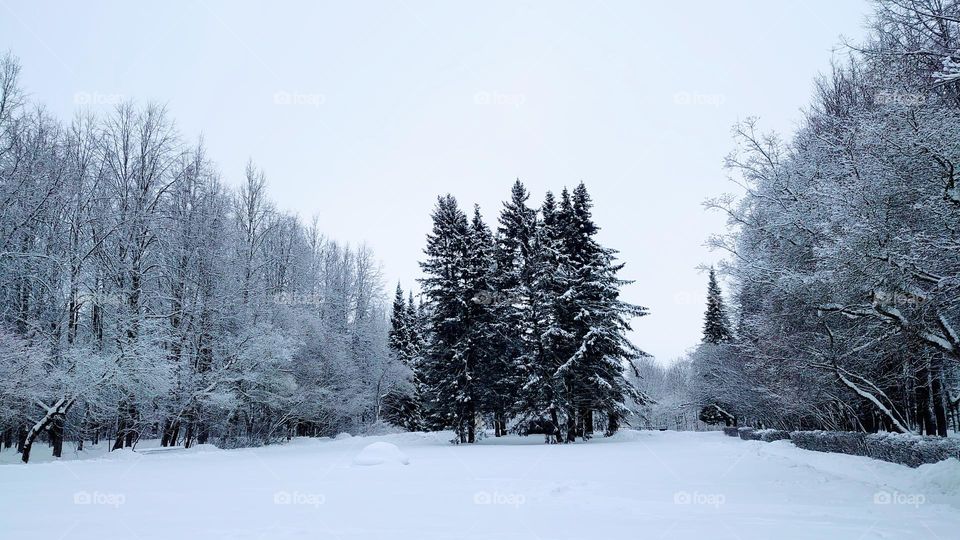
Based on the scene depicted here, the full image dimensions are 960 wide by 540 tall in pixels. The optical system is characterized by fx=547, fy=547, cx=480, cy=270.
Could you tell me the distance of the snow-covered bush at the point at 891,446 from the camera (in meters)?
11.2

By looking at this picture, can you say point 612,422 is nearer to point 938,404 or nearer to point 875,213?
point 938,404

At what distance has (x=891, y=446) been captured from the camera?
13383 millimetres

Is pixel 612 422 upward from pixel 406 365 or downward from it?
downward

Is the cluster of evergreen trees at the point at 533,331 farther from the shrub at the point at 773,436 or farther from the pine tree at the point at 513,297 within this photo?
the shrub at the point at 773,436

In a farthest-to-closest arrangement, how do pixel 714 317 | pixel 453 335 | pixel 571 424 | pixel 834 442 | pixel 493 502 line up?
1. pixel 714 317
2. pixel 453 335
3. pixel 571 424
4. pixel 834 442
5. pixel 493 502

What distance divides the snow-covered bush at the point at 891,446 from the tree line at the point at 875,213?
1904mm

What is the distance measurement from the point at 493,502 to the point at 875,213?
8044mm

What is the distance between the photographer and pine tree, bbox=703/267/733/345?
2067 inches

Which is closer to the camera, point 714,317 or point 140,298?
point 140,298

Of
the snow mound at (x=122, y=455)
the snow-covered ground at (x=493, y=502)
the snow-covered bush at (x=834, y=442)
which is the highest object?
the snow-covered ground at (x=493, y=502)

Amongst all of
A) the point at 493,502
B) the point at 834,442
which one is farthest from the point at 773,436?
the point at 493,502

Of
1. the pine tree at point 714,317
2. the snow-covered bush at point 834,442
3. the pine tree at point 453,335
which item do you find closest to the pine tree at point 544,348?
the pine tree at point 453,335

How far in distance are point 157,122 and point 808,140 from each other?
80.1 ft

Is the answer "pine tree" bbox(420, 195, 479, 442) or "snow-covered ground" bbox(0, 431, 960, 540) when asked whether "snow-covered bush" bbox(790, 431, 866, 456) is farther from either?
"pine tree" bbox(420, 195, 479, 442)
